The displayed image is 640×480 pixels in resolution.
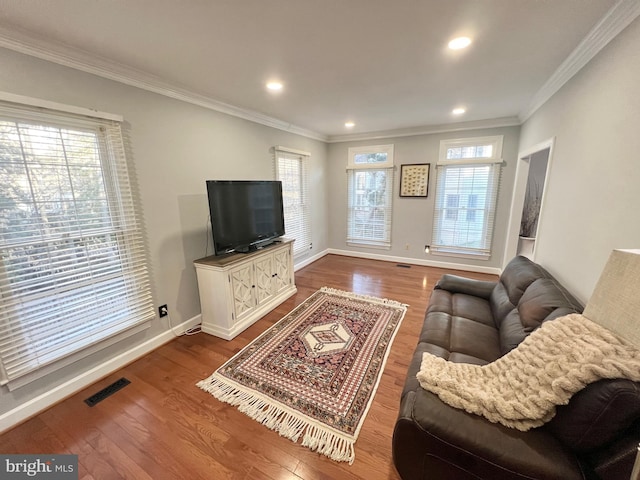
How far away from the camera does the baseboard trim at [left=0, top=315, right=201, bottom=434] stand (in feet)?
5.49

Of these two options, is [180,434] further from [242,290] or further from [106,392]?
[242,290]

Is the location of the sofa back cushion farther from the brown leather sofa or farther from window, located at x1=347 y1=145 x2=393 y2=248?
window, located at x1=347 y1=145 x2=393 y2=248

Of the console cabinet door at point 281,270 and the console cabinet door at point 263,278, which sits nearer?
the console cabinet door at point 263,278

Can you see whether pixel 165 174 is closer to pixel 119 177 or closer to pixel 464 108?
pixel 119 177

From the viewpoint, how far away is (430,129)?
4270 mm

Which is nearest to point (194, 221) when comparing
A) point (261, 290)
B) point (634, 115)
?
point (261, 290)

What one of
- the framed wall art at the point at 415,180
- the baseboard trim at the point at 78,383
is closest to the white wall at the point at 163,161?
the baseboard trim at the point at 78,383

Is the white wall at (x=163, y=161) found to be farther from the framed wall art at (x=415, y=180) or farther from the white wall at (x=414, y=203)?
the framed wall art at (x=415, y=180)

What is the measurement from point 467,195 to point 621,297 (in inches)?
149

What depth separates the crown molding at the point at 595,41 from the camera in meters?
1.35

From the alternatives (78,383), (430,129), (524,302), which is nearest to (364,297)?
(524,302)

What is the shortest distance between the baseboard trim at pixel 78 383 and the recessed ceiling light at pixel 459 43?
134 inches

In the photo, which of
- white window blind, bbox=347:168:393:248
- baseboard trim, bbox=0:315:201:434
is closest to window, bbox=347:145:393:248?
white window blind, bbox=347:168:393:248

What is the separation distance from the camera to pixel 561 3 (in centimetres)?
136
